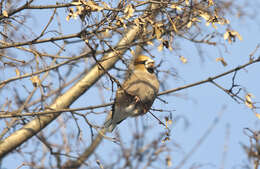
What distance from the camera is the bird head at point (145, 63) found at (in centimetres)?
526

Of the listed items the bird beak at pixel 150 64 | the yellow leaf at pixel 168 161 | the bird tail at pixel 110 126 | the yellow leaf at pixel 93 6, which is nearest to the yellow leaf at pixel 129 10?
the yellow leaf at pixel 93 6

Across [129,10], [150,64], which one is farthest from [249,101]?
[150,64]

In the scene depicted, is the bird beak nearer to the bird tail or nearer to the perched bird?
the perched bird

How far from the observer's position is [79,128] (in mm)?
4539

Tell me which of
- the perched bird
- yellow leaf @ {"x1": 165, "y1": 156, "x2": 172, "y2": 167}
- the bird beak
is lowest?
yellow leaf @ {"x1": 165, "y1": 156, "x2": 172, "y2": 167}

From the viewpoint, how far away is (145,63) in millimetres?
5305

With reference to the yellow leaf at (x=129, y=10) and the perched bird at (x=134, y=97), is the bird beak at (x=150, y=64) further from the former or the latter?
the yellow leaf at (x=129, y=10)

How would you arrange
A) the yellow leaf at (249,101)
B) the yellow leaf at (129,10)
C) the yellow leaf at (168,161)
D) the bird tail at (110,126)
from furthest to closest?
the yellow leaf at (168,161) < the bird tail at (110,126) < the yellow leaf at (249,101) < the yellow leaf at (129,10)

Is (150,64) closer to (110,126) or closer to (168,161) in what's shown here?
(110,126)

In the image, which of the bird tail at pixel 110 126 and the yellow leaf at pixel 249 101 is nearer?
the yellow leaf at pixel 249 101

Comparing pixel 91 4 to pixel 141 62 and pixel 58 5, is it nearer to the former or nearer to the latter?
pixel 58 5

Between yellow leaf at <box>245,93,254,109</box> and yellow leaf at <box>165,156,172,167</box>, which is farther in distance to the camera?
yellow leaf at <box>165,156,172,167</box>

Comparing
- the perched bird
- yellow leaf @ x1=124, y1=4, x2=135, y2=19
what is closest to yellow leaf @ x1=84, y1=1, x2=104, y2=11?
yellow leaf @ x1=124, y1=4, x2=135, y2=19

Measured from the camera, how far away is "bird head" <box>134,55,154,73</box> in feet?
17.3
